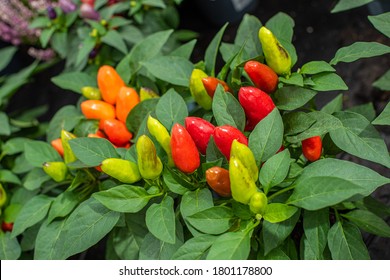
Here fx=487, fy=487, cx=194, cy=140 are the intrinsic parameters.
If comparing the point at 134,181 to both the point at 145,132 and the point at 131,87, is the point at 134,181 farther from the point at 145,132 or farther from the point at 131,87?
the point at 131,87

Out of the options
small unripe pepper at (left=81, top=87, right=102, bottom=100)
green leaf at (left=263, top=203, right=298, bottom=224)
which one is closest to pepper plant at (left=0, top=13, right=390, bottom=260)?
green leaf at (left=263, top=203, right=298, bottom=224)

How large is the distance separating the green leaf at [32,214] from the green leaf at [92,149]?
0.18 meters

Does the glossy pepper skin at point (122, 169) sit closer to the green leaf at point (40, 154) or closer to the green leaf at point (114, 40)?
the green leaf at point (40, 154)

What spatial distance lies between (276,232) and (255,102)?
0.21m

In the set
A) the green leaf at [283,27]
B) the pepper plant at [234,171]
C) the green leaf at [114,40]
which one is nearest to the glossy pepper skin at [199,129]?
the pepper plant at [234,171]

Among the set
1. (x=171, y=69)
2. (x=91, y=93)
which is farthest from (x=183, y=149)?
(x=91, y=93)

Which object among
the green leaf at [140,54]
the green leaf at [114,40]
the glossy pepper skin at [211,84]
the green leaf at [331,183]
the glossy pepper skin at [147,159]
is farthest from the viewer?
the green leaf at [114,40]

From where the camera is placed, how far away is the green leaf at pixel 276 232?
73 cm

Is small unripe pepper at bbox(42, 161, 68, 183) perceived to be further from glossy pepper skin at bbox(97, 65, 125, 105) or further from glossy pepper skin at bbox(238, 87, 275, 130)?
glossy pepper skin at bbox(238, 87, 275, 130)

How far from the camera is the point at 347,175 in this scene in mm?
694

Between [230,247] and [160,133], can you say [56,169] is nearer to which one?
[160,133]

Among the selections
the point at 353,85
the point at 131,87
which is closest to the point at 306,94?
the point at 131,87

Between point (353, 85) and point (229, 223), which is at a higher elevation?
point (229, 223)
